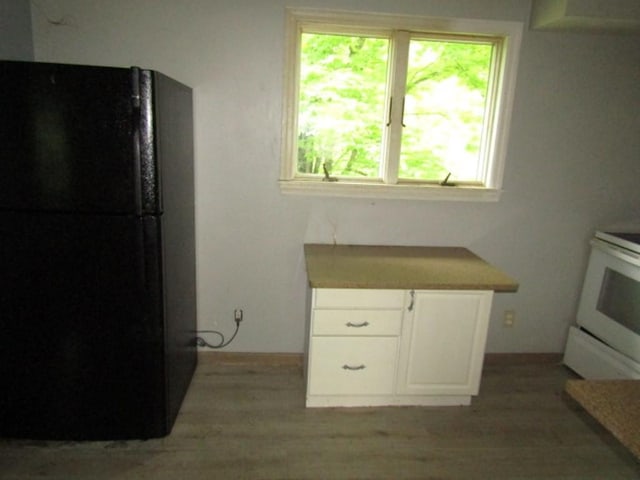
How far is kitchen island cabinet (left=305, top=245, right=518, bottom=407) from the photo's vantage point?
210 centimetres

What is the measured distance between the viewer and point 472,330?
7.26 feet

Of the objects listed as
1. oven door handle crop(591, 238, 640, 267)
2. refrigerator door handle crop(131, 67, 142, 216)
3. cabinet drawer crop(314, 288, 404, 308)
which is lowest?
cabinet drawer crop(314, 288, 404, 308)

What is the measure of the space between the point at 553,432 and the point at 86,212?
8.29 ft

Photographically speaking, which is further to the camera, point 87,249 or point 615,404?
point 87,249

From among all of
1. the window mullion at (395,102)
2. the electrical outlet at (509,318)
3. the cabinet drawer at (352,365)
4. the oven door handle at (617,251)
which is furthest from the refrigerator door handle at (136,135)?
the oven door handle at (617,251)

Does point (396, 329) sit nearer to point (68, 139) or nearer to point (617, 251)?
point (617, 251)

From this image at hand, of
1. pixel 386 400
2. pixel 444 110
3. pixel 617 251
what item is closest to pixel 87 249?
pixel 386 400

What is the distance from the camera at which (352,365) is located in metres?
2.21

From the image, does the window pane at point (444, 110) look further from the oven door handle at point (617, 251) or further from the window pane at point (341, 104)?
the oven door handle at point (617, 251)

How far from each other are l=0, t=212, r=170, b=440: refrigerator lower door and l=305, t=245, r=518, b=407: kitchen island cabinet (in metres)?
0.79

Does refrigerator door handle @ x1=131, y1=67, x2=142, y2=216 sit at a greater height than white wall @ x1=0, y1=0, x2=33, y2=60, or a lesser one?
lesser

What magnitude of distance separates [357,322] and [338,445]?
60 centimetres

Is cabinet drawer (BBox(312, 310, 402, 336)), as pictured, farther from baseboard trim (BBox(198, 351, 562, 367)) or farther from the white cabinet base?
baseboard trim (BBox(198, 351, 562, 367))

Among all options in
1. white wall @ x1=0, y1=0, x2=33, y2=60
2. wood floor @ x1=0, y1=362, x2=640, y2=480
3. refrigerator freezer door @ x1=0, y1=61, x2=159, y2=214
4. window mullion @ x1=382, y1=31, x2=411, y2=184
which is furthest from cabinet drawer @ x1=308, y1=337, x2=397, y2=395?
white wall @ x1=0, y1=0, x2=33, y2=60
